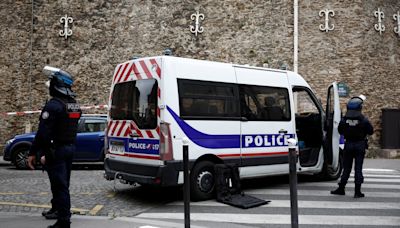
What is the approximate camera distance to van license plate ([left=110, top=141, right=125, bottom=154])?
7.12m

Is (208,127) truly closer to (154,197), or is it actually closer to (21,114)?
(154,197)

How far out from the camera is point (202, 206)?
6.53m

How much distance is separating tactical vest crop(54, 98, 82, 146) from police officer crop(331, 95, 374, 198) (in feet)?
16.1

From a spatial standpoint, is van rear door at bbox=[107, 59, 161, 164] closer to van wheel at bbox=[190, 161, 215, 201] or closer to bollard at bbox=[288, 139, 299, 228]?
van wheel at bbox=[190, 161, 215, 201]

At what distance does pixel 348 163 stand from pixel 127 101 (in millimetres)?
4273

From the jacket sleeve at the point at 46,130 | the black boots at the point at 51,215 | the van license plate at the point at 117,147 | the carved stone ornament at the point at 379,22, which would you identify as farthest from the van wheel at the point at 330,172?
the carved stone ornament at the point at 379,22

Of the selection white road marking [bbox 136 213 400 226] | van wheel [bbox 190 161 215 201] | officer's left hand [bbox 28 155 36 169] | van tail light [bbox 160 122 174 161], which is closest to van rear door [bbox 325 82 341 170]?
white road marking [bbox 136 213 400 226]

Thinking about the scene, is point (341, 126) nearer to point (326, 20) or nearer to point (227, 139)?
point (227, 139)

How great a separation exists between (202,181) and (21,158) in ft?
24.7

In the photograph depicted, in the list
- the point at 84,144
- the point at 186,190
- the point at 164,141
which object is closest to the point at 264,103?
the point at 164,141

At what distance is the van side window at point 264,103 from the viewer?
297 inches

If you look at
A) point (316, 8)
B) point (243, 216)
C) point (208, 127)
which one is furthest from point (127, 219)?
point (316, 8)

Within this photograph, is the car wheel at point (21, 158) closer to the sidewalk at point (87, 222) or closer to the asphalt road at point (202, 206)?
the asphalt road at point (202, 206)

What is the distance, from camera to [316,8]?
1703 cm
